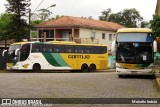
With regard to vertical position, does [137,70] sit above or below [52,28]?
below

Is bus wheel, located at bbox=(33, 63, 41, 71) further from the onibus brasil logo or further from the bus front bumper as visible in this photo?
the onibus brasil logo

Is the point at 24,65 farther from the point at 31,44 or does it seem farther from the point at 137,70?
the point at 137,70

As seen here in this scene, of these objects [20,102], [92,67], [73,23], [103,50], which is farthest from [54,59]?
[20,102]

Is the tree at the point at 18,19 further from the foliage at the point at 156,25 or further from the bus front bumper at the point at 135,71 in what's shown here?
the bus front bumper at the point at 135,71

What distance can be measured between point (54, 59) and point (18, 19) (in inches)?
489

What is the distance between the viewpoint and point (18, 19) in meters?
54.2

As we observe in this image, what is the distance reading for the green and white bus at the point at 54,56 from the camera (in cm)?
4247

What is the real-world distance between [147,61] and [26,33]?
2762 cm

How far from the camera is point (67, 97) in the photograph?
15531 millimetres

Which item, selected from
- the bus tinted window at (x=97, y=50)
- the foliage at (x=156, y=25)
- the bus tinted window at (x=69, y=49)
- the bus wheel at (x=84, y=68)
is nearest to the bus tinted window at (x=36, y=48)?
the bus tinted window at (x=69, y=49)

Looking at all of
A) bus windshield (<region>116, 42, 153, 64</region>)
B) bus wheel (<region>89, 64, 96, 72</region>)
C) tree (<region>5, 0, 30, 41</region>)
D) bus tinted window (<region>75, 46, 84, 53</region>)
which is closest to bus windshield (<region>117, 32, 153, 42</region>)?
bus windshield (<region>116, 42, 153, 64</region>)

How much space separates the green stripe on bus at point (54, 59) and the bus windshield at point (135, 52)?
15.1 m

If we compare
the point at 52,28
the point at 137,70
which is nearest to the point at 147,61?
the point at 137,70

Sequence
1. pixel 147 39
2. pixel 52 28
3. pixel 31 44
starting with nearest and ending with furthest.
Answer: pixel 147 39 → pixel 31 44 → pixel 52 28
